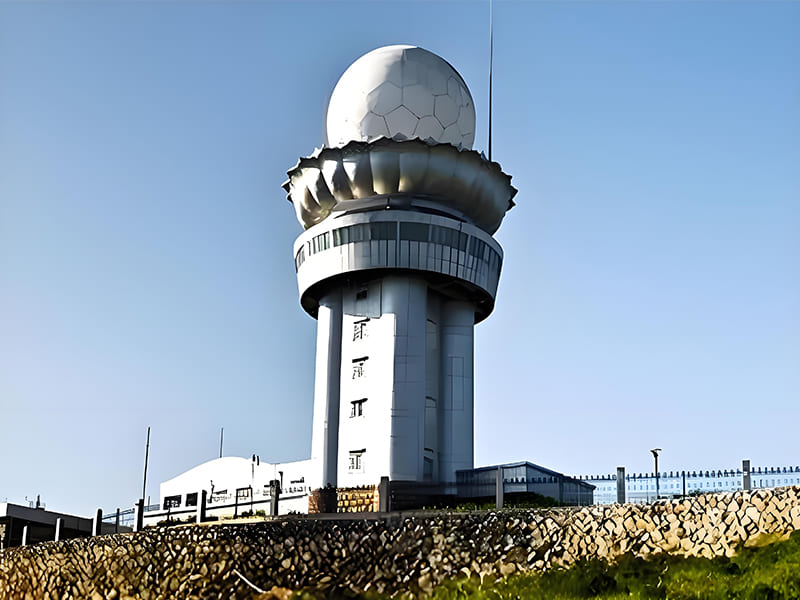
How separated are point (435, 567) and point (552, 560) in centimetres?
316

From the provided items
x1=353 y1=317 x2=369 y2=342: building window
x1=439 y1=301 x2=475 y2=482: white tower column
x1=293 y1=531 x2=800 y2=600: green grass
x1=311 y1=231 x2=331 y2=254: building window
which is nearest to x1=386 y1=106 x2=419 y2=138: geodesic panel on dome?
x1=311 y1=231 x2=331 y2=254: building window

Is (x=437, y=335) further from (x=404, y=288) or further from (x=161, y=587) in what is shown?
(x=161, y=587)

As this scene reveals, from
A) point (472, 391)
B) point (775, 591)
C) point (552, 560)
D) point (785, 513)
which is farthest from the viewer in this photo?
point (472, 391)

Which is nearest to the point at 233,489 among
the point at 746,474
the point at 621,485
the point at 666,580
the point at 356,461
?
the point at 356,461

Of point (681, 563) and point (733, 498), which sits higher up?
point (733, 498)

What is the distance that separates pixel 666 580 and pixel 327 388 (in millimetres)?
28739

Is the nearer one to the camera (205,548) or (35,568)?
(205,548)

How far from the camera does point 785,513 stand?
2112cm

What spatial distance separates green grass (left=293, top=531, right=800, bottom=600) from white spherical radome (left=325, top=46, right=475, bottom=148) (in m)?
26.8

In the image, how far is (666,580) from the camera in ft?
66.1

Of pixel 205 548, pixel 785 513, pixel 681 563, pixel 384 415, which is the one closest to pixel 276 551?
pixel 205 548

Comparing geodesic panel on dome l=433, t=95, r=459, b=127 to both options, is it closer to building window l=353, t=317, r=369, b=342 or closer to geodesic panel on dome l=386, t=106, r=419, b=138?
geodesic panel on dome l=386, t=106, r=419, b=138

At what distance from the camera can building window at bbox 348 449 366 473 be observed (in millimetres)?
45062

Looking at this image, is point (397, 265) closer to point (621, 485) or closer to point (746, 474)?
point (621, 485)
